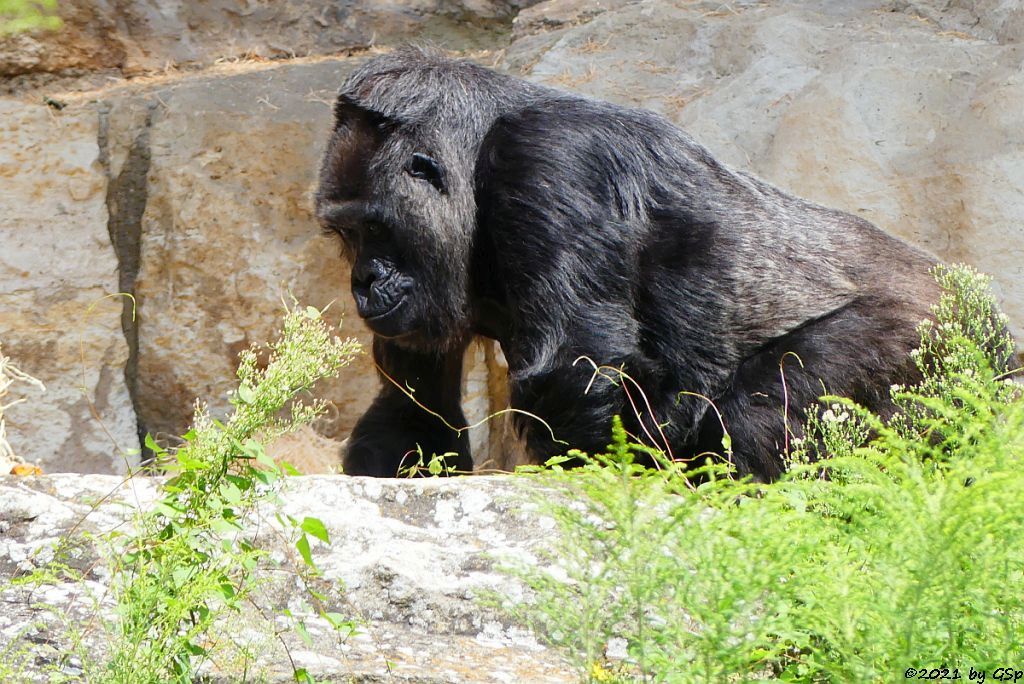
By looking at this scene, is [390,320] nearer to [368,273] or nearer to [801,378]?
[368,273]

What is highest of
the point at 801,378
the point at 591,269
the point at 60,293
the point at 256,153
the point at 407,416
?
the point at 591,269

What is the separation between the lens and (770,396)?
165 inches

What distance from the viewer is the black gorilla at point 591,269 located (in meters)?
4.00

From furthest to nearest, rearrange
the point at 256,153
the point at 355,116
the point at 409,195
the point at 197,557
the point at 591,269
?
the point at 256,153 → the point at 355,116 → the point at 409,195 → the point at 591,269 → the point at 197,557

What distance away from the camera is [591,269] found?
157 inches

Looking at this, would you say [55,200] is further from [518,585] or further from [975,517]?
[975,517]

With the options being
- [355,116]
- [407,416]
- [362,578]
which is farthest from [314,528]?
[407,416]

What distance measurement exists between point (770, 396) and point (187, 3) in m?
5.34

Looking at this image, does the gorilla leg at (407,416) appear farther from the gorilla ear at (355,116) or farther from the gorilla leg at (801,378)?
the gorilla leg at (801,378)

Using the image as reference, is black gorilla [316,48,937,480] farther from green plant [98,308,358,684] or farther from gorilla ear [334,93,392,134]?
green plant [98,308,358,684]

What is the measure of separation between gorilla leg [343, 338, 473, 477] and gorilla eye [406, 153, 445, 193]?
0.84 m

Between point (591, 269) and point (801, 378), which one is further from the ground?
point (591, 269)

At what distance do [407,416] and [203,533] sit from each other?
2496mm

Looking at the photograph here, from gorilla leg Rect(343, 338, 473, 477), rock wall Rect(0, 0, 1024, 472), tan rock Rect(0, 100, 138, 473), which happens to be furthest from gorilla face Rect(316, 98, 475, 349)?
tan rock Rect(0, 100, 138, 473)
